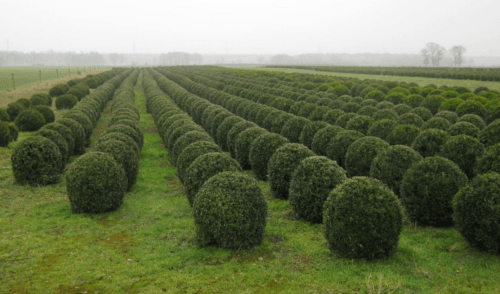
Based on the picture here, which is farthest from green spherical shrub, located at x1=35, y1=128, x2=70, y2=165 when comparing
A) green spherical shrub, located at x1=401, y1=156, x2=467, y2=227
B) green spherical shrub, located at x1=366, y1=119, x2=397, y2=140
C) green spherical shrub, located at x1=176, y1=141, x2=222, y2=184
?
green spherical shrub, located at x1=366, y1=119, x2=397, y2=140

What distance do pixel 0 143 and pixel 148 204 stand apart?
12.7m

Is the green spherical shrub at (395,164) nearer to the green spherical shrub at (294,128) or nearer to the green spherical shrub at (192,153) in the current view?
the green spherical shrub at (192,153)

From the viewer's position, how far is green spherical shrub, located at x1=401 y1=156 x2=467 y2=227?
909cm

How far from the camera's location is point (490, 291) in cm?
633

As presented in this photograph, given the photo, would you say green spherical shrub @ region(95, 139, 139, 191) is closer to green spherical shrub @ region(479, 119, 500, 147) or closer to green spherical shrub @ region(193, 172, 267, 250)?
green spherical shrub @ region(193, 172, 267, 250)

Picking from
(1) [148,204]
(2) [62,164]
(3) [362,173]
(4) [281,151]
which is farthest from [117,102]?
(3) [362,173]

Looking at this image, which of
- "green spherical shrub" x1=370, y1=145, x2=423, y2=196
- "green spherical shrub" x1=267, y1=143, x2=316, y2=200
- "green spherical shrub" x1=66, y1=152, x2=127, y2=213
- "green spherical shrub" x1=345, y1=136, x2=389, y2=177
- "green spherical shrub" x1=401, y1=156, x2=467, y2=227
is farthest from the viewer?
"green spherical shrub" x1=345, y1=136, x2=389, y2=177

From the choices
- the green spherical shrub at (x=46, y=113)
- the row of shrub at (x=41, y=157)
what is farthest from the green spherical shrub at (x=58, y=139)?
the green spherical shrub at (x=46, y=113)

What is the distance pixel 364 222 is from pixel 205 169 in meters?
5.22

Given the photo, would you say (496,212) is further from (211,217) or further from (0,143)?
(0,143)

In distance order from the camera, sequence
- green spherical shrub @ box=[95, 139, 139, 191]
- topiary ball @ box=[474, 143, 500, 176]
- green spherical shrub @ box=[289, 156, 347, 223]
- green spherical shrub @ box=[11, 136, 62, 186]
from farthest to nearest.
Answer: green spherical shrub @ box=[11, 136, 62, 186] < green spherical shrub @ box=[95, 139, 139, 191] < topiary ball @ box=[474, 143, 500, 176] < green spherical shrub @ box=[289, 156, 347, 223]

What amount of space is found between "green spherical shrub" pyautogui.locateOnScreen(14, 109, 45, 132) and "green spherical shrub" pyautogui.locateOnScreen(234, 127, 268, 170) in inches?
647

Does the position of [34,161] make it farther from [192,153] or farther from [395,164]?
[395,164]

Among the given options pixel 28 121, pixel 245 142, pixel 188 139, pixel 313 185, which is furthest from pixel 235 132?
pixel 28 121
